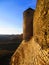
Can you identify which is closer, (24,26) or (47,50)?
(47,50)

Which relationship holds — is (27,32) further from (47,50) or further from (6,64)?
(6,64)

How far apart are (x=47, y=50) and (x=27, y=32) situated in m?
4.95

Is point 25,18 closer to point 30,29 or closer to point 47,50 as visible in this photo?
point 30,29

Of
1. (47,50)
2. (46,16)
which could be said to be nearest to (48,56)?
(47,50)

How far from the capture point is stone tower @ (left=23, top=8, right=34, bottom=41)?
33.0 ft

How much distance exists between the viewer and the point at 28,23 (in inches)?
400

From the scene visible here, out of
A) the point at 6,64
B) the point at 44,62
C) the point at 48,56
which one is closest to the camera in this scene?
the point at 48,56

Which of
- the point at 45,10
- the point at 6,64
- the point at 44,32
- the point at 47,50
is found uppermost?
the point at 45,10

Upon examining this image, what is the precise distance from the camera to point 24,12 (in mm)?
10305

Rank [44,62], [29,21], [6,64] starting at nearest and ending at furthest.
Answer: [44,62]
[29,21]
[6,64]

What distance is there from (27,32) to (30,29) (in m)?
0.34

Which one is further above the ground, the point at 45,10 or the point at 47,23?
the point at 45,10

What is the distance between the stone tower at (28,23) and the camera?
10.1 m

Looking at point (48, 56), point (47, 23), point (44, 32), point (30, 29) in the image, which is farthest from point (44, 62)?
point (30, 29)
